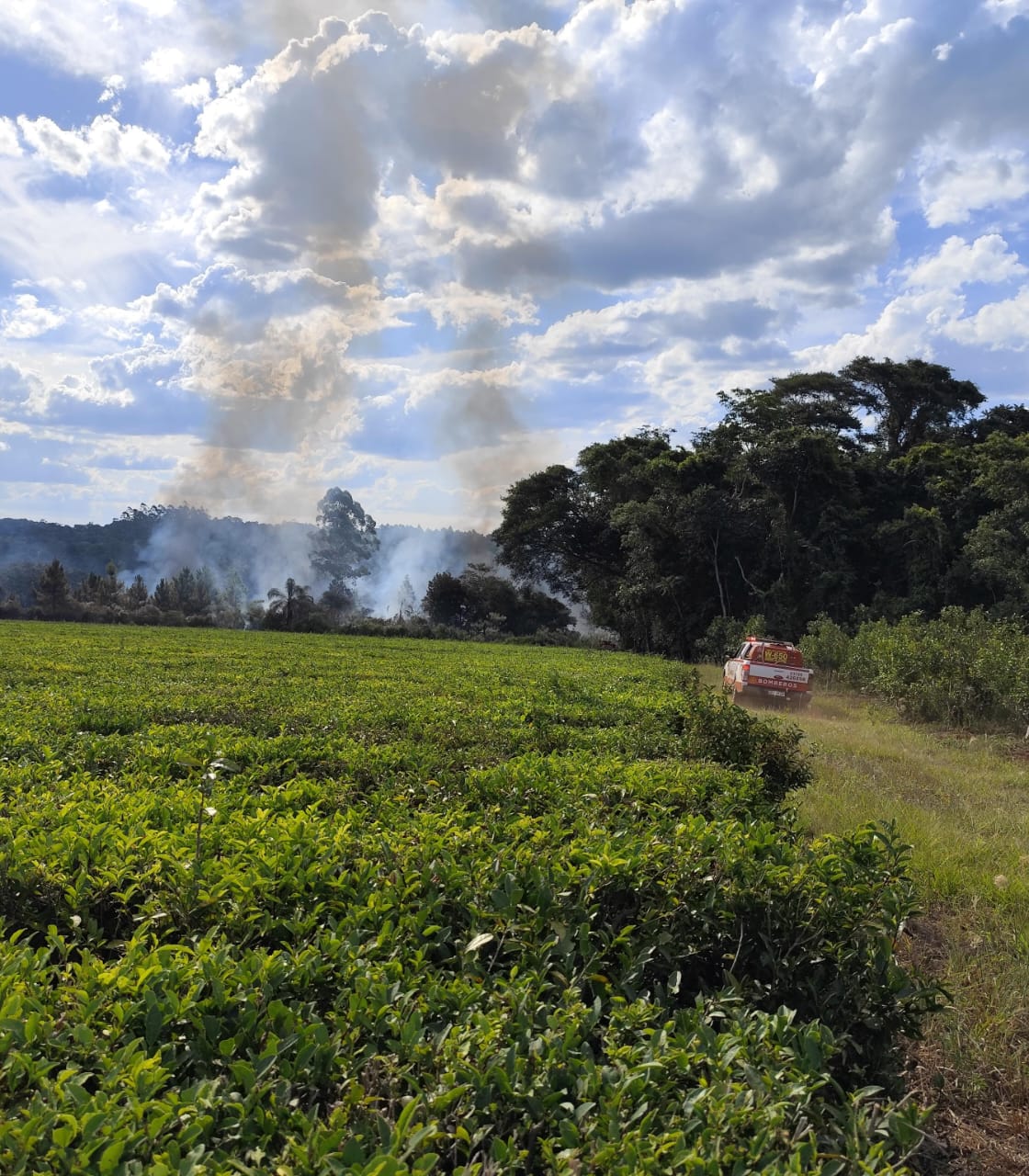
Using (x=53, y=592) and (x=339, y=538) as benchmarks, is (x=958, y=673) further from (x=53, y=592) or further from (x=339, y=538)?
(x=339, y=538)

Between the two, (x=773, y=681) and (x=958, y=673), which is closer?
(x=958, y=673)

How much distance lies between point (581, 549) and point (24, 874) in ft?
124

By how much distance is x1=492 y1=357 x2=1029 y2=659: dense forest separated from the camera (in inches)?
1123

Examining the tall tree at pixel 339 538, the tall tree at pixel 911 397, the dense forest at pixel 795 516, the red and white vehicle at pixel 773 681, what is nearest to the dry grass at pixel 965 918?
the red and white vehicle at pixel 773 681

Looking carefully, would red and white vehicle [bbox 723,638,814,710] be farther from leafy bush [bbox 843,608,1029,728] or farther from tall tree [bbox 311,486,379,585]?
tall tree [bbox 311,486,379,585]

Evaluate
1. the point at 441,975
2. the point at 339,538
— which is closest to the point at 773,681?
the point at 441,975

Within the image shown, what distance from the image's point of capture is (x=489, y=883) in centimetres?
261

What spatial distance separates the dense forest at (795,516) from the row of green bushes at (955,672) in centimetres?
931

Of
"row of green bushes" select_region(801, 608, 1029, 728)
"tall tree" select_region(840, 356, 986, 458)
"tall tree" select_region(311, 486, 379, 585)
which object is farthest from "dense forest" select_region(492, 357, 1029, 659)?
"tall tree" select_region(311, 486, 379, 585)

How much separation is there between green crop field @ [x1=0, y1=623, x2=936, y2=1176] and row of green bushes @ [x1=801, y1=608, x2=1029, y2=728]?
34.7 ft

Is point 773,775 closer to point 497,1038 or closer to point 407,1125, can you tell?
point 497,1038

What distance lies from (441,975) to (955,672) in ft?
45.9

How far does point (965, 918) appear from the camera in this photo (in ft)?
15.1

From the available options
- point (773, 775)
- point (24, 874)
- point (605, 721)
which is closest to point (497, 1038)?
point (24, 874)
